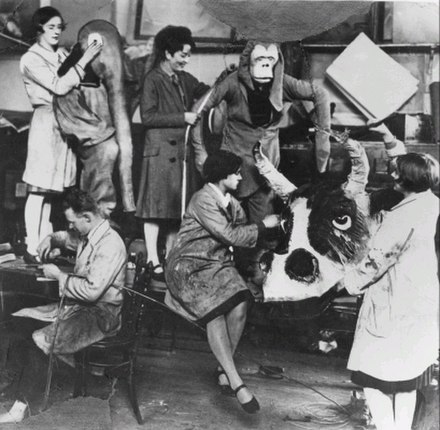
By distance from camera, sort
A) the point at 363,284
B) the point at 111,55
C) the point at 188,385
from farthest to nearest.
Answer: the point at 111,55 < the point at 188,385 < the point at 363,284

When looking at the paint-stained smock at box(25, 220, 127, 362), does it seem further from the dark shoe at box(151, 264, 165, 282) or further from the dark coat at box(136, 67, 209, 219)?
the dark coat at box(136, 67, 209, 219)

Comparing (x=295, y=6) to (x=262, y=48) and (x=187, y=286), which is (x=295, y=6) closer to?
(x=262, y=48)

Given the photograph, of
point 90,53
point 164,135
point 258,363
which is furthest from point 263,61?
point 258,363

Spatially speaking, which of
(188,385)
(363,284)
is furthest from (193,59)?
(188,385)

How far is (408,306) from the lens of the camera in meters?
2.91

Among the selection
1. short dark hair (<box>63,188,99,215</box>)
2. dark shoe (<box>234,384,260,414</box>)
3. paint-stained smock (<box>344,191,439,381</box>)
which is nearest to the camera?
paint-stained smock (<box>344,191,439,381</box>)

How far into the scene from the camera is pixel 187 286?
10.5ft

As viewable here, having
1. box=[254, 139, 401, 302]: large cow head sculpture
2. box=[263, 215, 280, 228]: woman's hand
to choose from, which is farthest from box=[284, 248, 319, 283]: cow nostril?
box=[263, 215, 280, 228]: woman's hand

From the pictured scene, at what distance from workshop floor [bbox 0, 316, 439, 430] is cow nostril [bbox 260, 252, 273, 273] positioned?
0.30 meters

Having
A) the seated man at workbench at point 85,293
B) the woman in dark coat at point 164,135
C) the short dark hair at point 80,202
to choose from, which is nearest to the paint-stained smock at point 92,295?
the seated man at workbench at point 85,293

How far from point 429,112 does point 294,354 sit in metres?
1.31

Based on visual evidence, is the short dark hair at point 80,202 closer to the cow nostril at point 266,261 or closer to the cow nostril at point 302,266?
the cow nostril at point 266,261

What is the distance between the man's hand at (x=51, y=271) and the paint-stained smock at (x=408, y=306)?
153 centimetres

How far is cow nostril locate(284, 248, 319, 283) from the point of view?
3180mm
